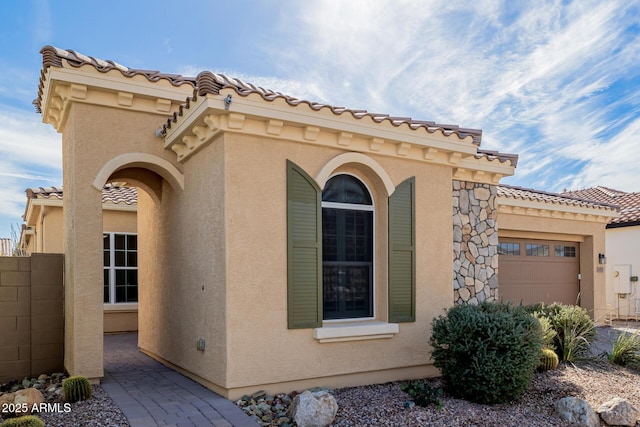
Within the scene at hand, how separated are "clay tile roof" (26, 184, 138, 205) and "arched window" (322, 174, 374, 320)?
23.9ft

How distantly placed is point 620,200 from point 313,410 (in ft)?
68.9

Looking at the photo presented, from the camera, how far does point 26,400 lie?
6.30 meters

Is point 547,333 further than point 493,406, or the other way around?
point 547,333

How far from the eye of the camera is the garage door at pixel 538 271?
44.3ft

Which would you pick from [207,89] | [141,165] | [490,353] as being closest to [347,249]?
[490,353]

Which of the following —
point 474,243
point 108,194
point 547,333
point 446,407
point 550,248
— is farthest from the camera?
point 550,248

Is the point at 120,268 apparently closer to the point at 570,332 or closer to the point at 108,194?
the point at 108,194

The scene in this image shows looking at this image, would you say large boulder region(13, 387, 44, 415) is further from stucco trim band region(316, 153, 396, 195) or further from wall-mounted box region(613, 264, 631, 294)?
wall-mounted box region(613, 264, 631, 294)

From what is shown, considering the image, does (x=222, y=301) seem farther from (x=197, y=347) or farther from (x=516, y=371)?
(x=516, y=371)

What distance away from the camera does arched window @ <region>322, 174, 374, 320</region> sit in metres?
7.78

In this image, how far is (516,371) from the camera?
6.85 m

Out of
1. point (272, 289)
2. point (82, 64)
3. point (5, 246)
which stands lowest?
point (272, 289)

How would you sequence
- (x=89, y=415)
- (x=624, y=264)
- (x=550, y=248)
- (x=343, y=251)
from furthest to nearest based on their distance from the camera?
(x=624, y=264), (x=550, y=248), (x=343, y=251), (x=89, y=415)

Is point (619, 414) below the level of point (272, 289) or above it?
below
